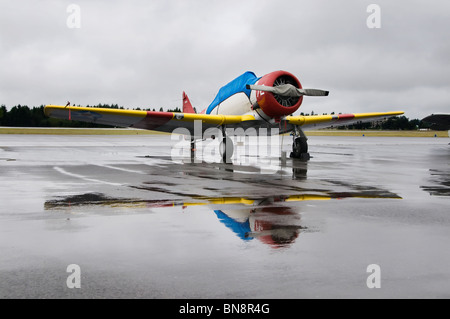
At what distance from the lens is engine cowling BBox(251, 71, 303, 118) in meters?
19.6

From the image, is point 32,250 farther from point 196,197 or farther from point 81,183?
point 81,183

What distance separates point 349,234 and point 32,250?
3.53 metres

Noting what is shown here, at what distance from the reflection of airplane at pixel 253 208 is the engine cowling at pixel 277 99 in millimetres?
10182

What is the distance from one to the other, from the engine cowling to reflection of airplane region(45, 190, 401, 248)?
10.2m

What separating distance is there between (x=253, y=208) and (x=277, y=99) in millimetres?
12602

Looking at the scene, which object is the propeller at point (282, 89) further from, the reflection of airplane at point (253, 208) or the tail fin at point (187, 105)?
the tail fin at point (187, 105)

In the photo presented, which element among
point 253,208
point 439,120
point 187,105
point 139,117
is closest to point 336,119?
point 139,117

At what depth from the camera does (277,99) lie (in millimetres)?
19734

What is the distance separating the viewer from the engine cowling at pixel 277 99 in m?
19.6

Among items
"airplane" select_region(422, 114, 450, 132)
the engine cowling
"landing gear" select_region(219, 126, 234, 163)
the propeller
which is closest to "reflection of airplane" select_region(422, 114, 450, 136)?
"airplane" select_region(422, 114, 450, 132)

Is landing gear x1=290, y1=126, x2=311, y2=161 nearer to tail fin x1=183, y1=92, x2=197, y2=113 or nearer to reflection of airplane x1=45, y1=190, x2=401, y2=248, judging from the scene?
reflection of airplane x1=45, y1=190, x2=401, y2=248

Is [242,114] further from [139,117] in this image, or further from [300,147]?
[139,117]

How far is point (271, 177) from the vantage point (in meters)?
13.0

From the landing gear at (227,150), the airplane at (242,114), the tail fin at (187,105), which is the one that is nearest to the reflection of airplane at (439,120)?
the airplane at (242,114)
